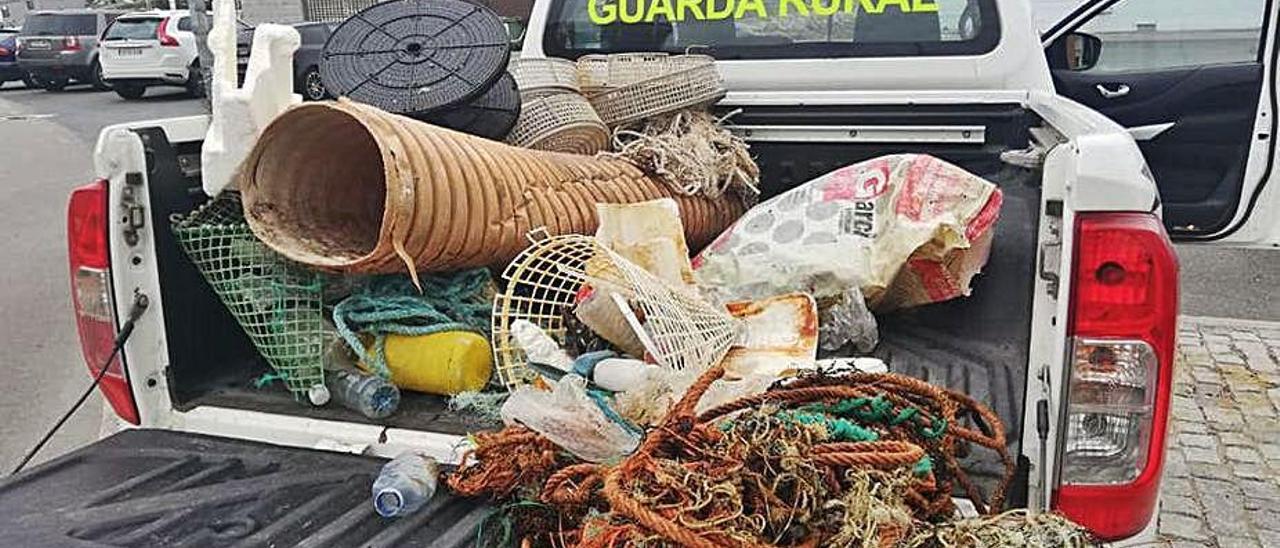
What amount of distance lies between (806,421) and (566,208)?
1.14 metres

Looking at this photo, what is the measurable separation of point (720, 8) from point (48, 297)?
5.26 metres

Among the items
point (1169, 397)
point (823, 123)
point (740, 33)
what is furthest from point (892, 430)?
point (740, 33)

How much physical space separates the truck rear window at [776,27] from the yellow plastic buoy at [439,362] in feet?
6.29

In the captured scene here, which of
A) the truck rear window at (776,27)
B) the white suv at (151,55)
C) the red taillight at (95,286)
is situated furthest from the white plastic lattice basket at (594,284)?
the white suv at (151,55)

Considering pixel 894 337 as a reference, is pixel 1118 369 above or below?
above

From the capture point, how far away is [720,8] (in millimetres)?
3889

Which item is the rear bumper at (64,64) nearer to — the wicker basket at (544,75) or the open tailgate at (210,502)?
the wicker basket at (544,75)

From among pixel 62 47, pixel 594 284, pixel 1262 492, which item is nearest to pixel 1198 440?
pixel 1262 492

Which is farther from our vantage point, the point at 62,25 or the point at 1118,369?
the point at 62,25

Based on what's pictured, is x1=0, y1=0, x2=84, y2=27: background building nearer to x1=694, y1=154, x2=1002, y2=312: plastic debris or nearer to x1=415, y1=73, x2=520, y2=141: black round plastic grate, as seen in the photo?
x1=415, y1=73, x2=520, y2=141: black round plastic grate

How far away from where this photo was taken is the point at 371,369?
2.32m

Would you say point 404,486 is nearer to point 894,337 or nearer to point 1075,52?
point 894,337

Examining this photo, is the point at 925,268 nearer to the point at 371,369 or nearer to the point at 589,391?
the point at 589,391

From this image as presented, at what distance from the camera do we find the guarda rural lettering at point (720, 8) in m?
3.63
